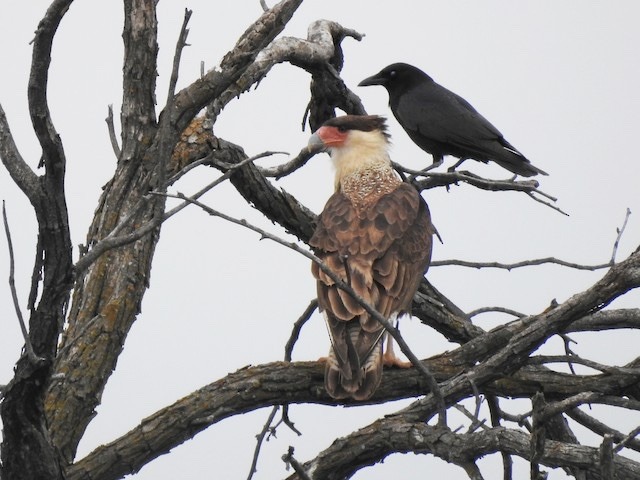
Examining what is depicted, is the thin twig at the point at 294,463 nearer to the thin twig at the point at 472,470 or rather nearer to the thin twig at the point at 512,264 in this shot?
the thin twig at the point at 472,470

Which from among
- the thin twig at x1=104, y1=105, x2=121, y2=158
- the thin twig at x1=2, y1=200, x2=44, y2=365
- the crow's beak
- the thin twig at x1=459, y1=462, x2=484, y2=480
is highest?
the crow's beak

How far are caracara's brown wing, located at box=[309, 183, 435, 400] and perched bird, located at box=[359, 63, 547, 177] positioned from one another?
230 centimetres

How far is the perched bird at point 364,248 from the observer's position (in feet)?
13.3

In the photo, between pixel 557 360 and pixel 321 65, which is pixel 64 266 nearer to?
pixel 557 360

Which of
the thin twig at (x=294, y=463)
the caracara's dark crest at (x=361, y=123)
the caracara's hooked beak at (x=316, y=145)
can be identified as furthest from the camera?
the caracara's dark crest at (x=361, y=123)

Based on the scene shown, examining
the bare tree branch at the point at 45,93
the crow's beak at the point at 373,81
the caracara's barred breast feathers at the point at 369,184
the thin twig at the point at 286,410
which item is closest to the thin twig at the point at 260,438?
the thin twig at the point at 286,410

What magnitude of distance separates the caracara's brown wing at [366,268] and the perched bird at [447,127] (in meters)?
2.30

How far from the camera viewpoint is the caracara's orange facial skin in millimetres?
5766

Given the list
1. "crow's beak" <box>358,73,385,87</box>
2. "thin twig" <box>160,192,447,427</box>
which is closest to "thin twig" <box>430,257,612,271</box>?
"thin twig" <box>160,192,447,427</box>

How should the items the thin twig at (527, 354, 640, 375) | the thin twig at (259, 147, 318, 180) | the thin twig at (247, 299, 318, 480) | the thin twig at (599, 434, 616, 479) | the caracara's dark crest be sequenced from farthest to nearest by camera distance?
the caracara's dark crest → the thin twig at (259, 147, 318, 180) → the thin twig at (247, 299, 318, 480) → the thin twig at (527, 354, 640, 375) → the thin twig at (599, 434, 616, 479)

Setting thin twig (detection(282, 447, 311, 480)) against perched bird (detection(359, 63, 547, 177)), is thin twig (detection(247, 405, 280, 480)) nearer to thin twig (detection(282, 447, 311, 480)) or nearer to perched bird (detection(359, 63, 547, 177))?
thin twig (detection(282, 447, 311, 480))

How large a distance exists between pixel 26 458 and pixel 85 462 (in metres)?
0.45

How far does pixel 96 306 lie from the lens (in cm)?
436

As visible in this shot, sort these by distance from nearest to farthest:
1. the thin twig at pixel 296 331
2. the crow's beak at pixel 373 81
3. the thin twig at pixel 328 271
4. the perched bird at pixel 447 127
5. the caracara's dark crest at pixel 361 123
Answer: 1. the thin twig at pixel 328 271
2. the thin twig at pixel 296 331
3. the caracara's dark crest at pixel 361 123
4. the perched bird at pixel 447 127
5. the crow's beak at pixel 373 81
